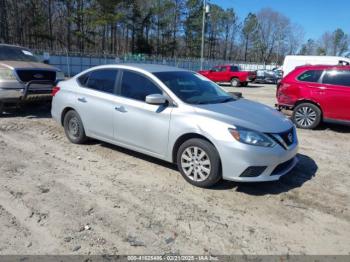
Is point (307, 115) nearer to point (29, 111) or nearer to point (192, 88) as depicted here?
point (192, 88)

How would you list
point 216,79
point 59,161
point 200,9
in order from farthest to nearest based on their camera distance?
point 200,9 < point 216,79 < point 59,161

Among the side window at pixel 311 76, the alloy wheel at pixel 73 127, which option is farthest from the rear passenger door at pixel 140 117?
the side window at pixel 311 76

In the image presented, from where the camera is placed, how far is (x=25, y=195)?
416 centimetres

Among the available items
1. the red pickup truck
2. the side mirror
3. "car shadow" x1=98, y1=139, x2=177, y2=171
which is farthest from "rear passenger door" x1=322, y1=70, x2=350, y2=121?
the red pickup truck

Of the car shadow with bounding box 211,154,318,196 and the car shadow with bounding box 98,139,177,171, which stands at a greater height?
the car shadow with bounding box 98,139,177,171

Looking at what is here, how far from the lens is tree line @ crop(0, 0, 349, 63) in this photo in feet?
151

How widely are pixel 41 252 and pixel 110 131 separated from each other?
8.97ft

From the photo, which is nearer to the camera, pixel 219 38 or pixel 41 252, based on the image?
pixel 41 252

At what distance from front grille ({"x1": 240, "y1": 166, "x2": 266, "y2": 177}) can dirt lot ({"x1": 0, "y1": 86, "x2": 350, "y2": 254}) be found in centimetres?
32

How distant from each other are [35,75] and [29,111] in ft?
4.89

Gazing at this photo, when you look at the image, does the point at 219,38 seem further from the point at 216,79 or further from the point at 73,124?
the point at 73,124

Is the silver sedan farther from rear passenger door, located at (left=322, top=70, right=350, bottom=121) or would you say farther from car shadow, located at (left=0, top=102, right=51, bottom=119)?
rear passenger door, located at (left=322, top=70, right=350, bottom=121)

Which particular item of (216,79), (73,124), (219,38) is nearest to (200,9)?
(219,38)

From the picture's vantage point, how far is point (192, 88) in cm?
525
